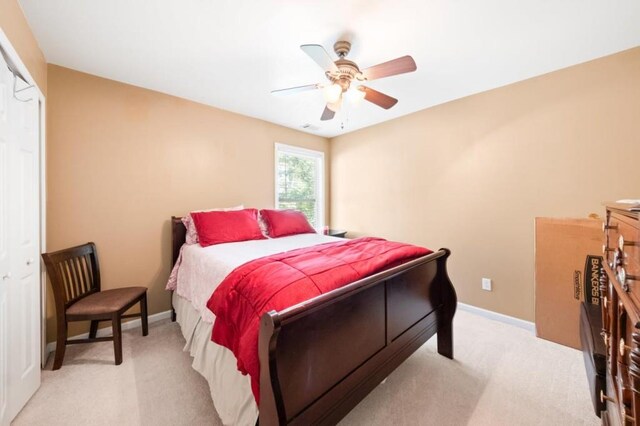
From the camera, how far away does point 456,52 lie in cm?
208

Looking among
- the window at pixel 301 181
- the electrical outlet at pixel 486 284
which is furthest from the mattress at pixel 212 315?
the electrical outlet at pixel 486 284

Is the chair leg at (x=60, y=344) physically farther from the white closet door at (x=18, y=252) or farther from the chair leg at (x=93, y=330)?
the chair leg at (x=93, y=330)

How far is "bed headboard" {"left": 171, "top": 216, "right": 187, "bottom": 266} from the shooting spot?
109 inches

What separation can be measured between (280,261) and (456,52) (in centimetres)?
217

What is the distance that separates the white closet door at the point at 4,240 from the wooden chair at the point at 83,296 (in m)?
0.55

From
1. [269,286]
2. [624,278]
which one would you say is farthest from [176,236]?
[624,278]

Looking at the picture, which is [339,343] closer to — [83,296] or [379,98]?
[379,98]

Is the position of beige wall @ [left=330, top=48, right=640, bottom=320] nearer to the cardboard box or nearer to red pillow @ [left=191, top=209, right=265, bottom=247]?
the cardboard box

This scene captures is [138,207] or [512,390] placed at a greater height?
[138,207]

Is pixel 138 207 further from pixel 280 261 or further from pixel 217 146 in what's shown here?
pixel 280 261

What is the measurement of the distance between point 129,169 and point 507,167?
3.89m

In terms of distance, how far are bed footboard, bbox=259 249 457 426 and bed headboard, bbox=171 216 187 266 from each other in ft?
7.21

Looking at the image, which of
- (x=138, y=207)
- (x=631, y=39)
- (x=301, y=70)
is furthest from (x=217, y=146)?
(x=631, y=39)

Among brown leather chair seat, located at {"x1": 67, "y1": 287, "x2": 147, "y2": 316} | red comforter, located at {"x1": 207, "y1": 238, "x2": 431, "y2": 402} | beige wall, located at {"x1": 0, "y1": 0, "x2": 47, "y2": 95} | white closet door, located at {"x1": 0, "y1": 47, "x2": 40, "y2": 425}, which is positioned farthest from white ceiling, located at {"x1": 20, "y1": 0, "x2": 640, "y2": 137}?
brown leather chair seat, located at {"x1": 67, "y1": 287, "x2": 147, "y2": 316}
